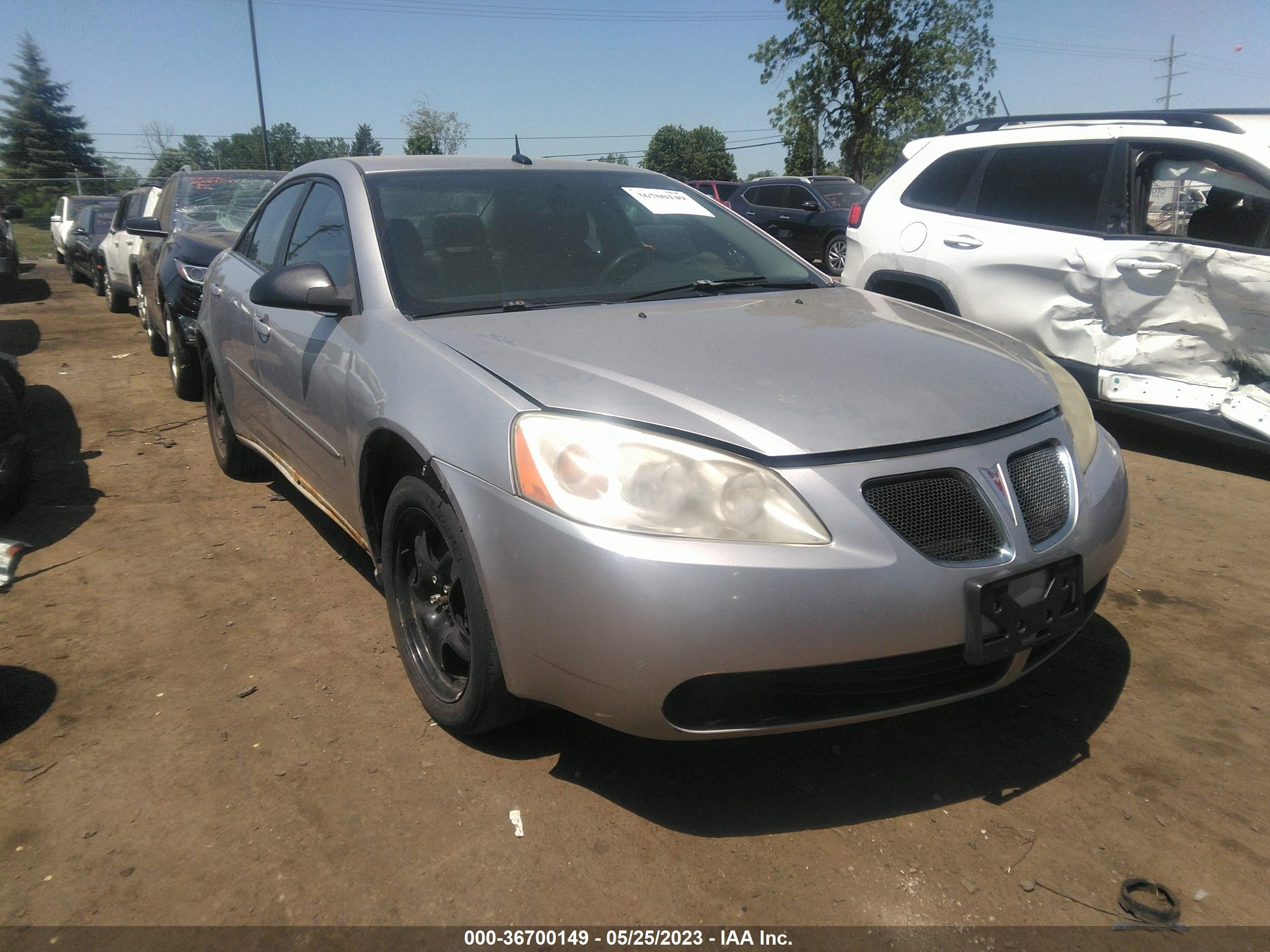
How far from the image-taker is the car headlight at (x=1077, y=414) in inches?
102

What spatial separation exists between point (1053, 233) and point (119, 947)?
18.1 ft

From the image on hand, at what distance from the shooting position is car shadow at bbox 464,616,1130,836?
2.41 meters

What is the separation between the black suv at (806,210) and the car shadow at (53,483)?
996 centimetres

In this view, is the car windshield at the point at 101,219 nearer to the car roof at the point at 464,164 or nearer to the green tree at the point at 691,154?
the car roof at the point at 464,164

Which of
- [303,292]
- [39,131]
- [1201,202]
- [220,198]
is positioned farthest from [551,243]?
[39,131]

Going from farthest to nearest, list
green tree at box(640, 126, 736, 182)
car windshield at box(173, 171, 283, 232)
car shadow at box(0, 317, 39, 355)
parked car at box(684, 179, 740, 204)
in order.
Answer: green tree at box(640, 126, 736, 182) < parked car at box(684, 179, 740, 204) < car shadow at box(0, 317, 39, 355) < car windshield at box(173, 171, 283, 232)

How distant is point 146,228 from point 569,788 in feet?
22.2

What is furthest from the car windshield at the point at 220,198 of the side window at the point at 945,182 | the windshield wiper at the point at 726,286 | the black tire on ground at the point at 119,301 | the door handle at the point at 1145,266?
the door handle at the point at 1145,266

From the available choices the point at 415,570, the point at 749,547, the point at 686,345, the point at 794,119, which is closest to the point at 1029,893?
the point at 749,547

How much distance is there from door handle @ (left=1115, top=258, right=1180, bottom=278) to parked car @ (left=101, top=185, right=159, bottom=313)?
9985mm

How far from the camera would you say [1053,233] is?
551 centimetres

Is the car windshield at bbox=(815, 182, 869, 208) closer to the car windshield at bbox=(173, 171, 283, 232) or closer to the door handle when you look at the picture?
the car windshield at bbox=(173, 171, 283, 232)

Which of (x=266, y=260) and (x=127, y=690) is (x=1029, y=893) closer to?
(x=127, y=690)

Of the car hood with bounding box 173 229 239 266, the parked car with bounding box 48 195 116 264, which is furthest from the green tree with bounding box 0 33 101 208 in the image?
the car hood with bounding box 173 229 239 266
